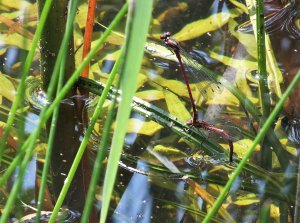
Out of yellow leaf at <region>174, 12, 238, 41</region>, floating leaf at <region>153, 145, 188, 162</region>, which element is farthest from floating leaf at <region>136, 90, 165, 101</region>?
yellow leaf at <region>174, 12, 238, 41</region>

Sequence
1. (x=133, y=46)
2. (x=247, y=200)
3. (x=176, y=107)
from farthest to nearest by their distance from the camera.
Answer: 1. (x=176, y=107)
2. (x=247, y=200)
3. (x=133, y=46)

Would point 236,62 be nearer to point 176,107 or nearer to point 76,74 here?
point 176,107

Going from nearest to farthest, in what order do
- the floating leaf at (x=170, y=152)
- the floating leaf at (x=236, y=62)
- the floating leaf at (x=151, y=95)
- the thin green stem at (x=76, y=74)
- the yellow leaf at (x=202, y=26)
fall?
the thin green stem at (x=76, y=74) < the floating leaf at (x=170, y=152) < the floating leaf at (x=151, y=95) < the floating leaf at (x=236, y=62) < the yellow leaf at (x=202, y=26)

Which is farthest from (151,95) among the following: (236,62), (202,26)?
(202,26)

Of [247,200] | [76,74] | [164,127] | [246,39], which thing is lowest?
[247,200]

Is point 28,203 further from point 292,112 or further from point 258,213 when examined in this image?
point 292,112

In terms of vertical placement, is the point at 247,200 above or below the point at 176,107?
below

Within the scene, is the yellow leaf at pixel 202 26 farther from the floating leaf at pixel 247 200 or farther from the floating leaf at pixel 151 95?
the floating leaf at pixel 247 200

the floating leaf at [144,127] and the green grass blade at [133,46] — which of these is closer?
the green grass blade at [133,46]

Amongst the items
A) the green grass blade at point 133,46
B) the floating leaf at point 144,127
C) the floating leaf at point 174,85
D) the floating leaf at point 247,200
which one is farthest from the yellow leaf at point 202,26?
the green grass blade at point 133,46
